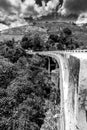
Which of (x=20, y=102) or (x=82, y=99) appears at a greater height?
(x=82, y=99)

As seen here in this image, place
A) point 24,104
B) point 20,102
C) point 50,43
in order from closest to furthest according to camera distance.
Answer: point 24,104 < point 20,102 < point 50,43

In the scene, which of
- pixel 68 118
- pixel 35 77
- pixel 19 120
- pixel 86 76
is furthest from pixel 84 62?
pixel 35 77

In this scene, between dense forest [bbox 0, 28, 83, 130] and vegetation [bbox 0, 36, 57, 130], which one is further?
dense forest [bbox 0, 28, 83, 130]

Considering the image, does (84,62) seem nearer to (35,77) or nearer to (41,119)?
(41,119)

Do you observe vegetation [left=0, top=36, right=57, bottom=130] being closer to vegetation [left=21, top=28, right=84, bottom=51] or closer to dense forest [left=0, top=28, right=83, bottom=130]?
dense forest [left=0, top=28, right=83, bottom=130]

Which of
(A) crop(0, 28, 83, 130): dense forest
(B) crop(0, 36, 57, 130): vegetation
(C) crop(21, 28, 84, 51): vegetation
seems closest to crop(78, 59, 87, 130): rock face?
(A) crop(0, 28, 83, 130): dense forest

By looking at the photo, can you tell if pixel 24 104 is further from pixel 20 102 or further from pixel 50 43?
pixel 50 43

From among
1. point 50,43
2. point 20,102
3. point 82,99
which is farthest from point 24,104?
point 50,43

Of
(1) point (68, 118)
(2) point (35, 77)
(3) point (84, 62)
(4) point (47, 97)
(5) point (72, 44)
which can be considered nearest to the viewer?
(3) point (84, 62)

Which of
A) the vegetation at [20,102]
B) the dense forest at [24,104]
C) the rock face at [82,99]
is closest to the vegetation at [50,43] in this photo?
the dense forest at [24,104]

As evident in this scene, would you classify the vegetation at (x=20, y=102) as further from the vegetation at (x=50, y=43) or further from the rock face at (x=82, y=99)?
the vegetation at (x=50, y=43)

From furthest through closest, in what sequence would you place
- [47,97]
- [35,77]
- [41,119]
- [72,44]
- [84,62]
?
[72,44] < [35,77] < [47,97] < [41,119] < [84,62]
